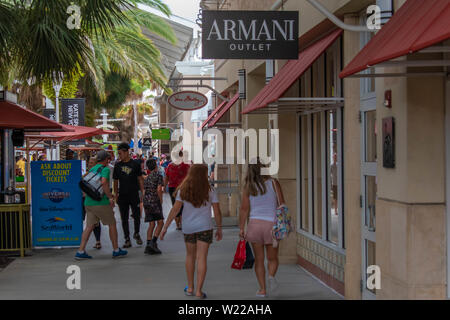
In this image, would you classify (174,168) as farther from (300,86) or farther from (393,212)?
(393,212)

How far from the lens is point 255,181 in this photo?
780 centimetres

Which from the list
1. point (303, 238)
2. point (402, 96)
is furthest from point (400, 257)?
point (303, 238)

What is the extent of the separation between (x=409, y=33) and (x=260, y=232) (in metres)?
3.60

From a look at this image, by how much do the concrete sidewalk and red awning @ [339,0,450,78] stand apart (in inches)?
148

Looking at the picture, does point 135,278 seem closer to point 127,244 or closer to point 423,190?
point 127,244

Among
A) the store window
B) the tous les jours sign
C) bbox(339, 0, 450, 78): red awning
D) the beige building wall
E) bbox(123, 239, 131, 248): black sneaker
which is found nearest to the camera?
bbox(339, 0, 450, 78): red awning

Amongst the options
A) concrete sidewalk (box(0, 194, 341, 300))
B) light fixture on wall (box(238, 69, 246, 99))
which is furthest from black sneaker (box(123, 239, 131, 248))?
light fixture on wall (box(238, 69, 246, 99))

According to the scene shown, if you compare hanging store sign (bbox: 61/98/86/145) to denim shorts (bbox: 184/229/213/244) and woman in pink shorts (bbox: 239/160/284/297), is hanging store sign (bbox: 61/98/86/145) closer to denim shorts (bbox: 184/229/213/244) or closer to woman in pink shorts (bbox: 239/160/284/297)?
denim shorts (bbox: 184/229/213/244)

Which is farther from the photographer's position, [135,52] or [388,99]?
[135,52]

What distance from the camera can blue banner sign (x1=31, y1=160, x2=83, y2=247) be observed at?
40.2 ft

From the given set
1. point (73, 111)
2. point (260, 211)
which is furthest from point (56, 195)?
point (73, 111)

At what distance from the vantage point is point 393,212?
5914 millimetres

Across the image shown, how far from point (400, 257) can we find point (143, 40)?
22600 millimetres

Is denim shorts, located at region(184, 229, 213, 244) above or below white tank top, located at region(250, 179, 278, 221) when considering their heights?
below
